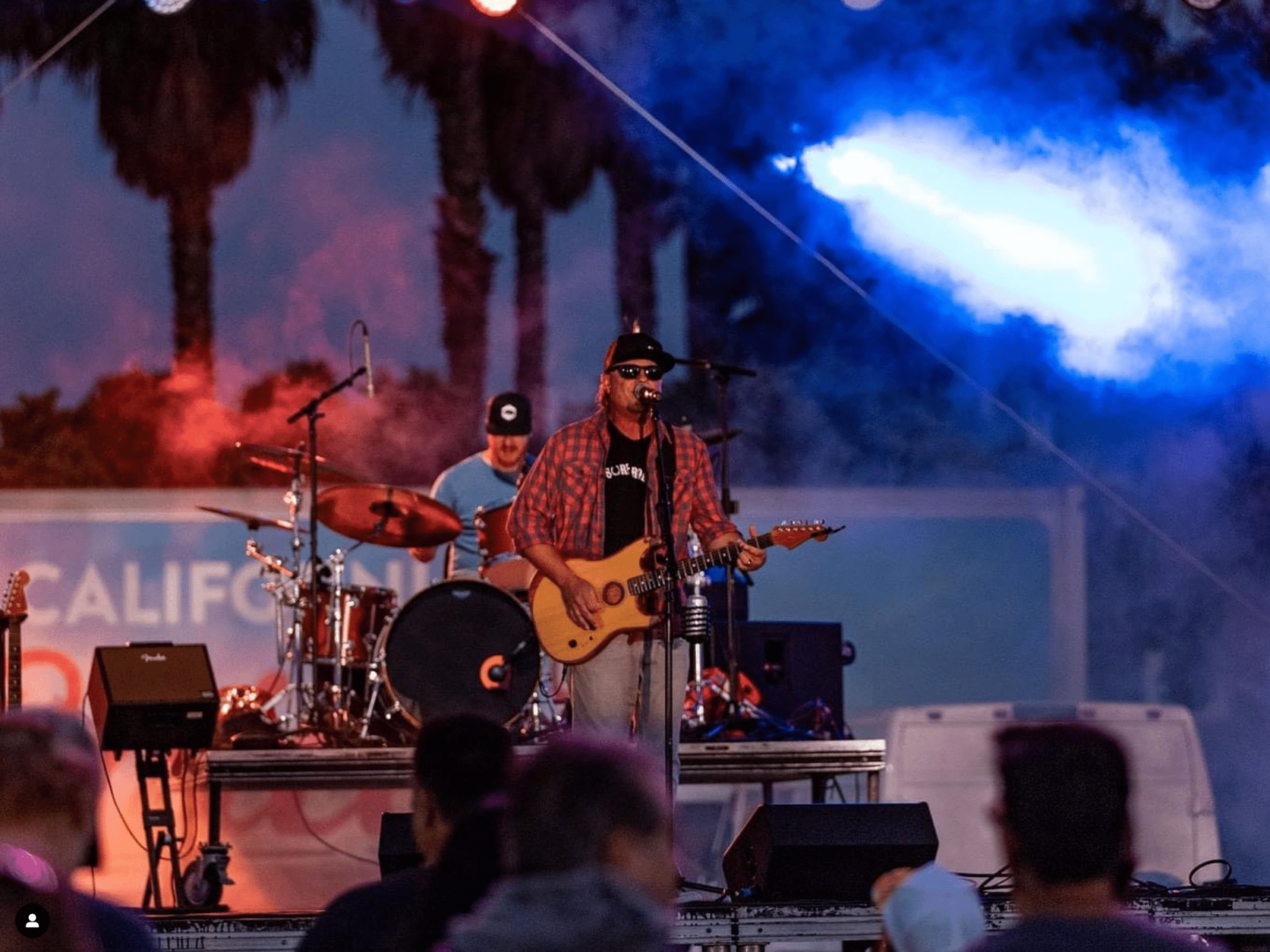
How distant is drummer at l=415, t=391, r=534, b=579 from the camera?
9273 mm

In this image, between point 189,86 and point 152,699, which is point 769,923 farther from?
point 189,86

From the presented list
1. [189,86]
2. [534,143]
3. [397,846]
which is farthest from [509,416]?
[397,846]

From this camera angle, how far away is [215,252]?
11242 mm

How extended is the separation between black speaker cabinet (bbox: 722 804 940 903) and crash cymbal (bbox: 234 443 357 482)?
12.5 ft

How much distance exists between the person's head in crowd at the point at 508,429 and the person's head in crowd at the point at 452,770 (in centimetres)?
604

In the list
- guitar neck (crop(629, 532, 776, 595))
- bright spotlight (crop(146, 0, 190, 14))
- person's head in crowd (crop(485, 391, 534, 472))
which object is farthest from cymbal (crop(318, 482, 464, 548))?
bright spotlight (crop(146, 0, 190, 14))

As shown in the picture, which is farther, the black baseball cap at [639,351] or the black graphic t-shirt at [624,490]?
the black graphic t-shirt at [624,490]

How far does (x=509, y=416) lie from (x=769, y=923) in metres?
4.25

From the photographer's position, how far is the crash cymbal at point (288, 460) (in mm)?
8938

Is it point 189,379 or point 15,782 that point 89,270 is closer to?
point 189,379

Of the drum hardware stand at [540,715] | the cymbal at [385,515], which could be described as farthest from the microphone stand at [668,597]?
the cymbal at [385,515]

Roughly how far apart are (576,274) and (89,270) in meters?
2.92

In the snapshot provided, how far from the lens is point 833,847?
224 inches

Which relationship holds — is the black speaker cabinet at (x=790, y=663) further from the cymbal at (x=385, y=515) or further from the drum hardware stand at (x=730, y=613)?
the cymbal at (x=385, y=515)
